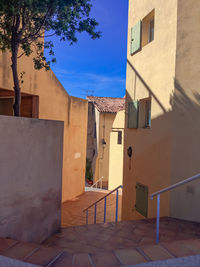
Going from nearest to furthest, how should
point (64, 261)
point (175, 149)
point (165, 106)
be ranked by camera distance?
point (64, 261) → point (175, 149) → point (165, 106)

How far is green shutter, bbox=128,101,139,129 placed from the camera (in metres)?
7.70

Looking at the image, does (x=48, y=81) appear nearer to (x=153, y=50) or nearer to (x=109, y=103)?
(x=153, y=50)

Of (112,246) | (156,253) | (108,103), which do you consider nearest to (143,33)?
(112,246)

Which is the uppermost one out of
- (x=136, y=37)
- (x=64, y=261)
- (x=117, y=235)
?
(x=136, y=37)

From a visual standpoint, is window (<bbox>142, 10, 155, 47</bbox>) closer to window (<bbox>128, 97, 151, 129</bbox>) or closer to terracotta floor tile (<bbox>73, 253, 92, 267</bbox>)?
window (<bbox>128, 97, 151, 129</bbox>)

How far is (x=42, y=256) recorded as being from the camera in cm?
257

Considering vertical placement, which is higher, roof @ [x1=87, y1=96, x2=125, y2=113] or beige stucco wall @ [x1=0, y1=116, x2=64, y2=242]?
roof @ [x1=87, y1=96, x2=125, y2=113]

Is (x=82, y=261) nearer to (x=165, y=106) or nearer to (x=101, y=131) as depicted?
(x=165, y=106)

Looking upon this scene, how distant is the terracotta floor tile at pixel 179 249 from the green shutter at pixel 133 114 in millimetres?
5229

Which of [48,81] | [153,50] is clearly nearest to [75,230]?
[153,50]

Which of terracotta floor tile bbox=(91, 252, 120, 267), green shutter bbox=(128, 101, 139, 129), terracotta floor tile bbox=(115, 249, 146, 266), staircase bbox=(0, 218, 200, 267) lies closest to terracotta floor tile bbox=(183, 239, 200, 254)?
staircase bbox=(0, 218, 200, 267)

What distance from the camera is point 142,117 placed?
7676mm

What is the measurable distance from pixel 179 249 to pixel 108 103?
2053 cm

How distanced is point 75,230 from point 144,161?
3.25 meters
